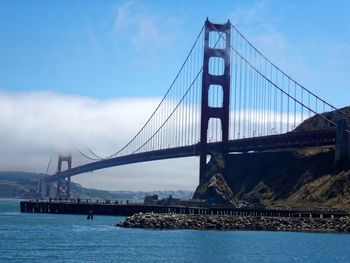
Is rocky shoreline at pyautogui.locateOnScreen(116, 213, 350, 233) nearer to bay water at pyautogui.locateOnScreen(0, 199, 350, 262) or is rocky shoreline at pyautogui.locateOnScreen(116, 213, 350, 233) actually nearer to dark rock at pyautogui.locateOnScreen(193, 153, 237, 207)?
bay water at pyautogui.locateOnScreen(0, 199, 350, 262)

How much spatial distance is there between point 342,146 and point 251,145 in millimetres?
20483

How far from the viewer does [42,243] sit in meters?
62.6

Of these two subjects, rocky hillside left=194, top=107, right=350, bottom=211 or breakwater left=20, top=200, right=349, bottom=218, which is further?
rocky hillside left=194, top=107, right=350, bottom=211

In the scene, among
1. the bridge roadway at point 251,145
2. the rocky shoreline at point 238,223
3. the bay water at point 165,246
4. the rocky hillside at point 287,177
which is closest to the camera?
the bay water at point 165,246

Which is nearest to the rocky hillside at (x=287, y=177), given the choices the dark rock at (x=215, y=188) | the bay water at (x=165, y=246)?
the dark rock at (x=215, y=188)

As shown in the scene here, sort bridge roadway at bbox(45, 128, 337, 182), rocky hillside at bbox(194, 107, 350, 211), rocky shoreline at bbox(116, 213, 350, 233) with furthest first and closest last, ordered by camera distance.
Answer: bridge roadway at bbox(45, 128, 337, 182), rocky hillside at bbox(194, 107, 350, 211), rocky shoreline at bbox(116, 213, 350, 233)

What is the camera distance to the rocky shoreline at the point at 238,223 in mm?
79812

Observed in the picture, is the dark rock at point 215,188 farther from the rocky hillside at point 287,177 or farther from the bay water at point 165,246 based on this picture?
the bay water at point 165,246

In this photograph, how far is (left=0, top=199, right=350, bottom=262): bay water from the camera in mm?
53219

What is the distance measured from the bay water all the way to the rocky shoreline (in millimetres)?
3196

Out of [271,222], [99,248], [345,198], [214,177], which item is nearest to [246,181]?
[214,177]

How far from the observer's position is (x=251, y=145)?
123938 mm

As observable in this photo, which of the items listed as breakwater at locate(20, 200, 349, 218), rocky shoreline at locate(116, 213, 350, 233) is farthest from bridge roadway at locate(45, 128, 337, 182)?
rocky shoreline at locate(116, 213, 350, 233)

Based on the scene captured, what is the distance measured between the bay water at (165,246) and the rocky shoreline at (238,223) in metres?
3.20
